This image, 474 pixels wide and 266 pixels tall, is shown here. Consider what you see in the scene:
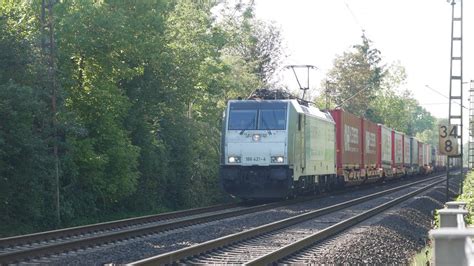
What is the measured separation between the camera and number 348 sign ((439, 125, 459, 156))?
24.0m

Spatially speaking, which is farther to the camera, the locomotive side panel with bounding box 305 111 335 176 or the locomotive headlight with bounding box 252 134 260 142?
the locomotive side panel with bounding box 305 111 335 176

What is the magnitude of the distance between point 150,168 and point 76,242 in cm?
1085

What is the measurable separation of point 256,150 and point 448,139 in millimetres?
6328

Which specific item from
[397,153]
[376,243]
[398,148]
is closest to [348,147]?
[397,153]

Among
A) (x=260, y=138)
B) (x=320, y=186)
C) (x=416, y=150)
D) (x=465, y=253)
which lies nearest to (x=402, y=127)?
(x=416, y=150)

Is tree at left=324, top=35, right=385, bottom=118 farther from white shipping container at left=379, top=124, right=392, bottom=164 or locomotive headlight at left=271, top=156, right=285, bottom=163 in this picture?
locomotive headlight at left=271, top=156, right=285, bottom=163

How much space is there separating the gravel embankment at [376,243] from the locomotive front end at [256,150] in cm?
403

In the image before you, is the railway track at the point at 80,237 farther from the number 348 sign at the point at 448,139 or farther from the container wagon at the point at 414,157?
the container wagon at the point at 414,157

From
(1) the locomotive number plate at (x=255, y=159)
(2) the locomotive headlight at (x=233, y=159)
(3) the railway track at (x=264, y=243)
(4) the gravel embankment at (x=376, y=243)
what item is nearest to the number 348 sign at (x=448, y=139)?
(4) the gravel embankment at (x=376, y=243)

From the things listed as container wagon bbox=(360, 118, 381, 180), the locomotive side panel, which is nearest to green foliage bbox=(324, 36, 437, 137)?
container wagon bbox=(360, 118, 381, 180)

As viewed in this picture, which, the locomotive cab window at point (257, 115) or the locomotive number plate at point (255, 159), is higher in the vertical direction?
the locomotive cab window at point (257, 115)

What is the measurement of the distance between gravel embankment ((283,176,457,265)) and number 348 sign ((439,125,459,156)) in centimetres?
336

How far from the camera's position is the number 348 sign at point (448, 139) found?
24.0 metres

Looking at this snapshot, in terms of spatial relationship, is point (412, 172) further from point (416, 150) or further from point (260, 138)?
point (260, 138)
